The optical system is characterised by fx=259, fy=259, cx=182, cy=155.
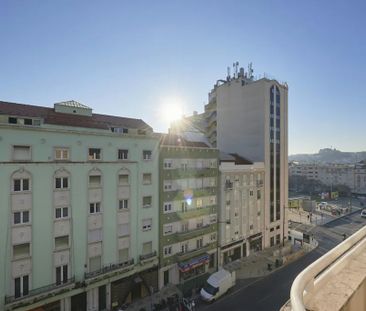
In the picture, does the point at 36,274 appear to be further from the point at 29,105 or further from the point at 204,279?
the point at 204,279

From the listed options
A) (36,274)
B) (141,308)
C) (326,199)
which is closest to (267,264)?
(141,308)

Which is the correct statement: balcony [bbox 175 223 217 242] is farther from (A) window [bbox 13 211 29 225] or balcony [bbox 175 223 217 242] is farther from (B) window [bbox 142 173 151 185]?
(A) window [bbox 13 211 29 225]

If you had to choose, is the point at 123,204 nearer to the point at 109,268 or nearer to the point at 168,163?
the point at 109,268

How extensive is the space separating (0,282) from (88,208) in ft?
29.9

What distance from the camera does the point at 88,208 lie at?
26719 mm

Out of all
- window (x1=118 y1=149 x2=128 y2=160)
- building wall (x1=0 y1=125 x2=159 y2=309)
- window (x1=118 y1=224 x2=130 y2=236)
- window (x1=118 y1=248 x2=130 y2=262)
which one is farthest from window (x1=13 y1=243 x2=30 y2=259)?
window (x1=118 y1=149 x2=128 y2=160)

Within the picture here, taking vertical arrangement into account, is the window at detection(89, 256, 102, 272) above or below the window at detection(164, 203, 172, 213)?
below

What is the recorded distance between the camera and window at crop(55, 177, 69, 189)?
24922 millimetres

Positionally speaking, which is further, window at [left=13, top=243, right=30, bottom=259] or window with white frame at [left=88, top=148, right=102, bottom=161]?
window with white frame at [left=88, top=148, right=102, bottom=161]

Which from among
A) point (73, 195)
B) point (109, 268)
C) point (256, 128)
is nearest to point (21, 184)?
point (73, 195)

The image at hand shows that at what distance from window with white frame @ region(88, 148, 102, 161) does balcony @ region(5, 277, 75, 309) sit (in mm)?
12099

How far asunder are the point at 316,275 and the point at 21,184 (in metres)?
25.2

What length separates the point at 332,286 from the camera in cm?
360

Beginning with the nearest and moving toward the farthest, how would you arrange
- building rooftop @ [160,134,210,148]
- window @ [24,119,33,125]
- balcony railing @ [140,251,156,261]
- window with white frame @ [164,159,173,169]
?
window @ [24,119,33,125] < balcony railing @ [140,251,156,261] < window with white frame @ [164,159,173,169] < building rooftop @ [160,134,210,148]
